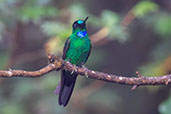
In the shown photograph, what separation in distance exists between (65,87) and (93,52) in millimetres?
2629

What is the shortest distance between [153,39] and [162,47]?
946 millimetres

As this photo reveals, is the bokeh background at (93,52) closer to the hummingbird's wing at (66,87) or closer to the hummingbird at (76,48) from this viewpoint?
the hummingbird at (76,48)

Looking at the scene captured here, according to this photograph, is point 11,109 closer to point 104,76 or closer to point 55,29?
point 55,29

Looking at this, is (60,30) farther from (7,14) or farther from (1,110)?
(1,110)

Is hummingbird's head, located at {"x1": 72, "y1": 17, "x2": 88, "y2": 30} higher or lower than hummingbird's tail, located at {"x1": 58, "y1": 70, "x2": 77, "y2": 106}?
higher

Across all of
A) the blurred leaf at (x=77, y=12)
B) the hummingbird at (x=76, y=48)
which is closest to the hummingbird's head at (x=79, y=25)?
the hummingbird at (x=76, y=48)

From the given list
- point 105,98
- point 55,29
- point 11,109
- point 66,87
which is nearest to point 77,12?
point 55,29

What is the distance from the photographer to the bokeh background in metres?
5.77

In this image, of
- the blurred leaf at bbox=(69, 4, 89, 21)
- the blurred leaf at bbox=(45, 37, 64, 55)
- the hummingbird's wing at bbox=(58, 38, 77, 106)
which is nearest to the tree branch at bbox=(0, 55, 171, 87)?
the hummingbird's wing at bbox=(58, 38, 77, 106)

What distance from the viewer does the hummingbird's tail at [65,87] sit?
Answer: 4.76 metres

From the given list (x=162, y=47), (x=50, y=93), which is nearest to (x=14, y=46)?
(x=50, y=93)

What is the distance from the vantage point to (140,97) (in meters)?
7.74

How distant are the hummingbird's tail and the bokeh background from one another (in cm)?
75

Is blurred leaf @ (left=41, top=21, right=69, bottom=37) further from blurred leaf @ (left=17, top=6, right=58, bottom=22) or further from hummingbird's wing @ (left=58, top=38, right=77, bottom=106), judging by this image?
hummingbird's wing @ (left=58, top=38, right=77, bottom=106)
